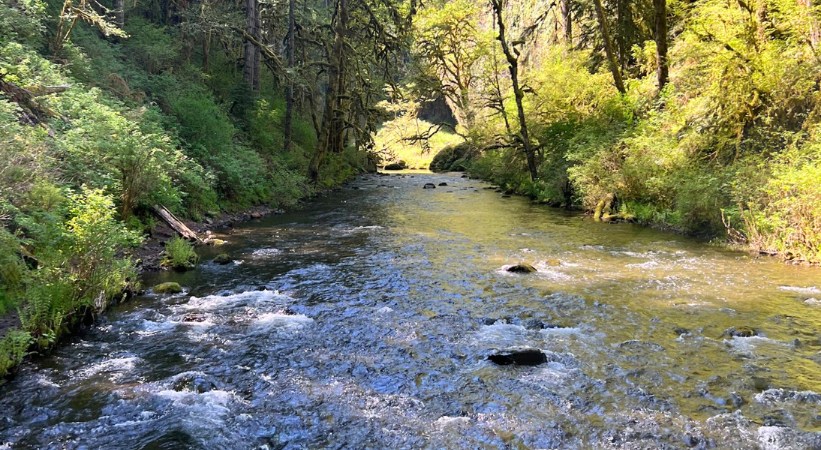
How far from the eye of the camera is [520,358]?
6.96 meters

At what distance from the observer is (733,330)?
7.84 m

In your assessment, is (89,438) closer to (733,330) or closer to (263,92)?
(733,330)

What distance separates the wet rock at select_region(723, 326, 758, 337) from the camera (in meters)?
7.71

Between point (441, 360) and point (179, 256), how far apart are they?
6.98 metres

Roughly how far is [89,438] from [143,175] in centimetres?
836

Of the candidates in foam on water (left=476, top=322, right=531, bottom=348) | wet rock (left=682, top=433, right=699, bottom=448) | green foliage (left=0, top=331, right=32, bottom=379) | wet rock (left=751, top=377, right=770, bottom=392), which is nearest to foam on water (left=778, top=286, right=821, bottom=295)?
wet rock (left=751, top=377, right=770, bottom=392)

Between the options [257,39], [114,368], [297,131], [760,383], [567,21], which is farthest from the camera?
[297,131]

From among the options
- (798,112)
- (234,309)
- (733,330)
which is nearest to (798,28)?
(798,112)

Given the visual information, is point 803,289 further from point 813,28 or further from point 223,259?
point 223,259

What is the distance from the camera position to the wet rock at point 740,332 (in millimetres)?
7709

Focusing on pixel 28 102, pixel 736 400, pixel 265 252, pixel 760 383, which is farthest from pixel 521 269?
pixel 28 102

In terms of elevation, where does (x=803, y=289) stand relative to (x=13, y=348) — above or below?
below

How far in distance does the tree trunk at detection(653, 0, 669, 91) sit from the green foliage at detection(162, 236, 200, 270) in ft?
58.4

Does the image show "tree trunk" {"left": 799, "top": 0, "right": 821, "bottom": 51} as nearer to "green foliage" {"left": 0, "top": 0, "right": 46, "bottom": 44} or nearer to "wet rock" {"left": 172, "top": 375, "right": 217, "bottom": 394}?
"wet rock" {"left": 172, "top": 375, "right": 217, "bottom": 394}
